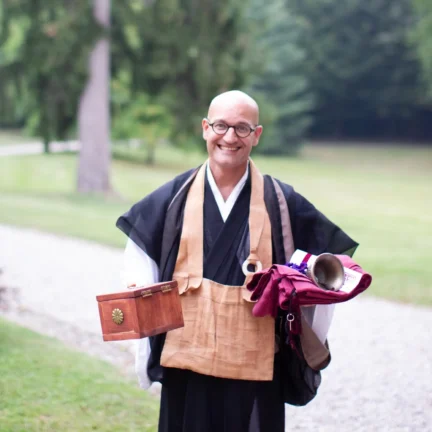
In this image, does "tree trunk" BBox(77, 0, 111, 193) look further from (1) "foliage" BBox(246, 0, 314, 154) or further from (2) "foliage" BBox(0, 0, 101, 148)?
(1) "foliage" BBox(246, 0, 314, 154)

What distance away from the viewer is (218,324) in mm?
2961

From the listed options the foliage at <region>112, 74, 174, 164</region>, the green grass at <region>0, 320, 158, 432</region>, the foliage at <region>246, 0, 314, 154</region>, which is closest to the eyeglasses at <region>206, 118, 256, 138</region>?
the green grass at <region>0, 320, 158, 432</region>

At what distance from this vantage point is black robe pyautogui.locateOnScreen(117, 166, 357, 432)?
3.00 m

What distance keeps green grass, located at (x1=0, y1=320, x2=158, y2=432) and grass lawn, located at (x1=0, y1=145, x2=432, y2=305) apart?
4.29 metres

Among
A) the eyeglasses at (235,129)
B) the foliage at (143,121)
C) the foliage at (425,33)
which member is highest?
the foliage at (425,33)

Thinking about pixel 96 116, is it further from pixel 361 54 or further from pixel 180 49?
pixel 361 54

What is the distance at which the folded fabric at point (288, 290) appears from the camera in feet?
9.07

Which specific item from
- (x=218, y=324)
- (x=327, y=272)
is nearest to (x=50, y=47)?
(x=218, y=324)

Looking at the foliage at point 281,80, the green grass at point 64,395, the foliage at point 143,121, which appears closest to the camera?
the green grass at point 64,395

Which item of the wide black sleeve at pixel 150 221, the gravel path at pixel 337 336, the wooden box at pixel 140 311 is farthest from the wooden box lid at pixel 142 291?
the gravel path at pixel 337 336

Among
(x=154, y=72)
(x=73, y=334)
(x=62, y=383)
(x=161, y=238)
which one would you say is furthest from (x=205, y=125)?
(x=154, y=72)

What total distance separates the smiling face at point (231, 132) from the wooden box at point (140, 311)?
1.75 feet

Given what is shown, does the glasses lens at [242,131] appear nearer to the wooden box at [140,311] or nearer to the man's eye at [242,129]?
the man's eye at [242,129]

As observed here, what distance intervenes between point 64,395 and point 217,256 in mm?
2324
